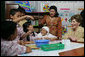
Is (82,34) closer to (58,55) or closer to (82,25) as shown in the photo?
(82,25)

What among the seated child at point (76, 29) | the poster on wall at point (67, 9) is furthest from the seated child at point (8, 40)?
the poster on wall at point (67, 9)

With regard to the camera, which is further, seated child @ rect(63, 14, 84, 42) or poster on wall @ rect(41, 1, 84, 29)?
poster on wall @ rect(41, 1, 84, 29)

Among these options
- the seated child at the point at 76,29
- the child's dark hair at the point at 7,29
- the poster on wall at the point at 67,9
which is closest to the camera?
the child's dark hair at the point at 7,29

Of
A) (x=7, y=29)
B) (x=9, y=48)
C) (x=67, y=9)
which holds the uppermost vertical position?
(x=67, y=9)

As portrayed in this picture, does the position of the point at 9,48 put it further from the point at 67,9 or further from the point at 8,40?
the point at 67,9

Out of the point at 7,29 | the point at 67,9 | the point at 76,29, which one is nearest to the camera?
the point at 7,29

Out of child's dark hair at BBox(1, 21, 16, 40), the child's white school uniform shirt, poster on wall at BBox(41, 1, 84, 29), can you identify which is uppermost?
poster on wall at BBox(41, 1, 84, 29)

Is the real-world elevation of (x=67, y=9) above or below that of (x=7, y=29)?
above

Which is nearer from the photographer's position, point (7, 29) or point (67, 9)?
point (7, 29)

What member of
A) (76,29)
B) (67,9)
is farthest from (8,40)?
(67,9)

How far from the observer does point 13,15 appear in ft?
6.23

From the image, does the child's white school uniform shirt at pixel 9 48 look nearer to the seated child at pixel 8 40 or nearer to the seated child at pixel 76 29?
the seated child at pixel 8 40

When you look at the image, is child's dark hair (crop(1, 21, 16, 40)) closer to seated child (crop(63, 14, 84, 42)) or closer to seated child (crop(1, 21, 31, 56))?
seated child (crop(1, 21, 31, 56))

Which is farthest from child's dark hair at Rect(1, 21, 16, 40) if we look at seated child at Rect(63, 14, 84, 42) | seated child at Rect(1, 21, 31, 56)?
seated child at Rect(63, 14, 84, 42)
